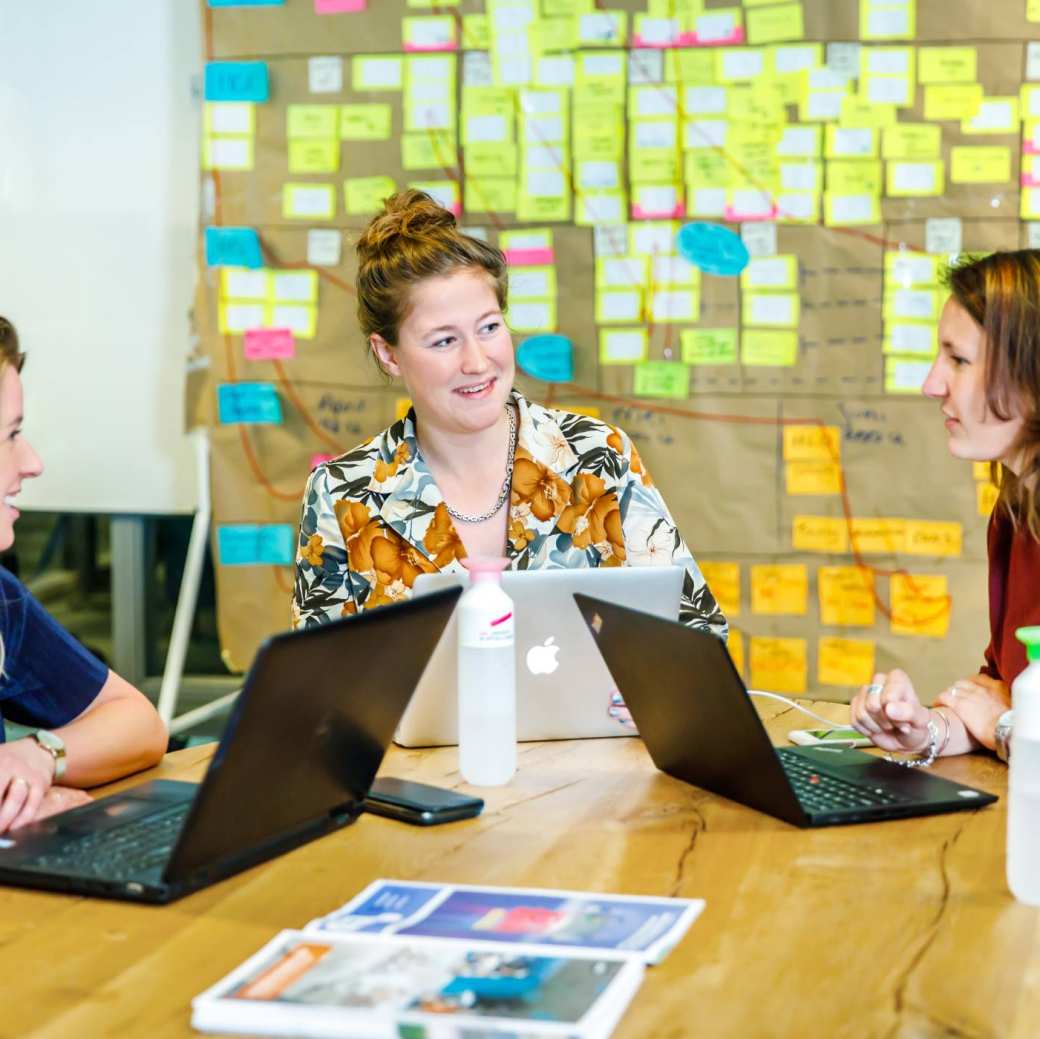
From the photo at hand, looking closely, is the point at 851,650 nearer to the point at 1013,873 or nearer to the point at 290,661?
the point at 1013,873

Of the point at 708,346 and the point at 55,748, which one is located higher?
the point at 708,346

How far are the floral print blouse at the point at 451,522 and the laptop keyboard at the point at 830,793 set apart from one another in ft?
1.98

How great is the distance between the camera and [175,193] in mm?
3367

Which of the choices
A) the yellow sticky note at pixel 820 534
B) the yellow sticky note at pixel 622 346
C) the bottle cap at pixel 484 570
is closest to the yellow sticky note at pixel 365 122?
the yellow sticky note at pixel 622 346

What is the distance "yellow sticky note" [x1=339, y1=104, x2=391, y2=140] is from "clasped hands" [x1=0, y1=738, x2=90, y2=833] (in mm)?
2036

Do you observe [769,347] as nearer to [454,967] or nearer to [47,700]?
[47,700]

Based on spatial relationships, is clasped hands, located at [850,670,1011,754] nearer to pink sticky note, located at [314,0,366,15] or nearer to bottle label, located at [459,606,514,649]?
bottle label, located at [459,606,514,649]

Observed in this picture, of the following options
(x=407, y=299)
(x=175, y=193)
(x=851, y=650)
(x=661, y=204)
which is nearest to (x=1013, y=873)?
(x=407, y=299)

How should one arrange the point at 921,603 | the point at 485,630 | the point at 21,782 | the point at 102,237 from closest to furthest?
the point at 21,782
the point at 485,630
the point at 921,603
the point at 102,237

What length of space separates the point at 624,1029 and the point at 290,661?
1.24 ft

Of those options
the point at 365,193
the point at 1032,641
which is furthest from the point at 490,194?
the point at 1032,641

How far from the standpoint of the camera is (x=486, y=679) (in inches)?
59.3

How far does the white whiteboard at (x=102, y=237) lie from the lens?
3346mm

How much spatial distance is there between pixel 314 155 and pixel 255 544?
0.91m
